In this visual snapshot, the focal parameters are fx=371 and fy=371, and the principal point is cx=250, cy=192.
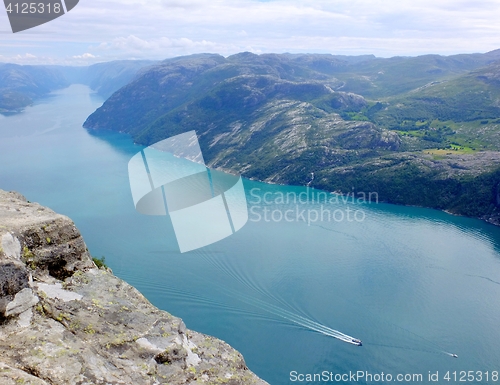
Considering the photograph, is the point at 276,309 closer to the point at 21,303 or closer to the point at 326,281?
the point at 326,281

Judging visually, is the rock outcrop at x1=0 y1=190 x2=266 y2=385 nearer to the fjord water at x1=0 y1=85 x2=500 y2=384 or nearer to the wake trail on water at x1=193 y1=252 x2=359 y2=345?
the fjord water at x1=0 y1=85 x2=500 y2=384

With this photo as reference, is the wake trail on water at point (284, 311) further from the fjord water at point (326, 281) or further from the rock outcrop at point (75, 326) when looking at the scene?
the rock outcrop at point (75, 326)

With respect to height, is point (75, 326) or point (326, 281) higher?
point (75, 326)

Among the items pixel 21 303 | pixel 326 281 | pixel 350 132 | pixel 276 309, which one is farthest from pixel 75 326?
pixel 350 132

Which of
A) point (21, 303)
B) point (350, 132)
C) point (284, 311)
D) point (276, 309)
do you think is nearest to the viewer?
point (21, 303)

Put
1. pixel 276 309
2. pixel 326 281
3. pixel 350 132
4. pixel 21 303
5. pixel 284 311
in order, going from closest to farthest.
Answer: pixel 21 303 → pixel 284 311 → pixel 276 309 → pixel 326 281 → pixel 350 132

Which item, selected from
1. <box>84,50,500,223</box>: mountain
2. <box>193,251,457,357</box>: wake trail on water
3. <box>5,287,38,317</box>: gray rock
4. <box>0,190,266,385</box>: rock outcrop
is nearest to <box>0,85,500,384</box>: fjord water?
<box>193,251,457,357</box>: wake trail on water

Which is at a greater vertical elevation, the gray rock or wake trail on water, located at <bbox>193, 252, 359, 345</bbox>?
the gray rock
